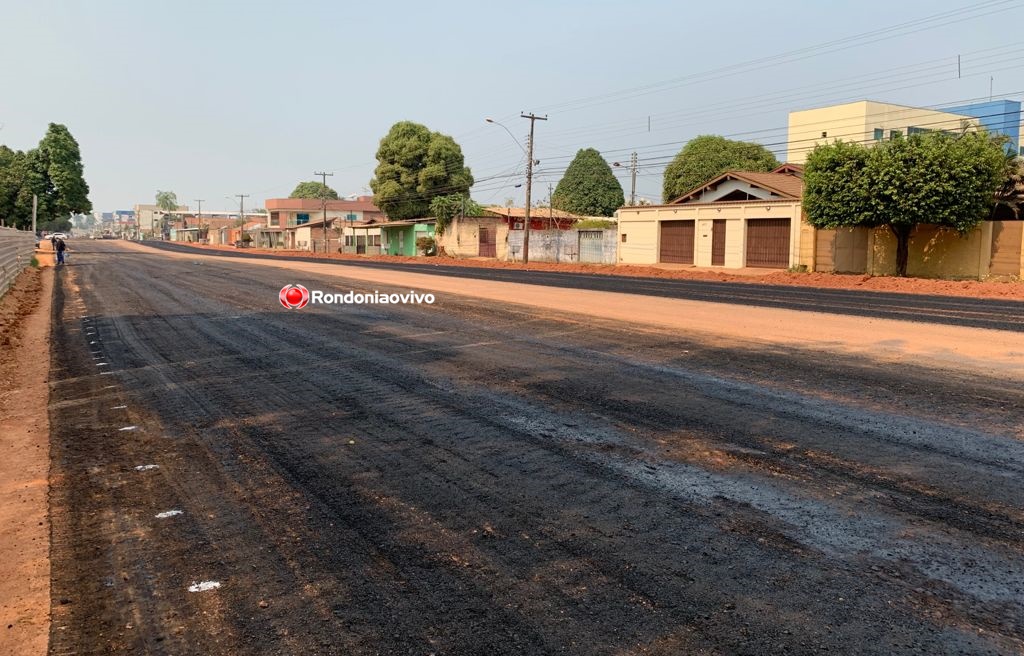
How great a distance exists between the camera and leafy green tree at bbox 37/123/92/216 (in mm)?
68688

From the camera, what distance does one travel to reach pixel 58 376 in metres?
9.26

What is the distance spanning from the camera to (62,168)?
69.0 metres

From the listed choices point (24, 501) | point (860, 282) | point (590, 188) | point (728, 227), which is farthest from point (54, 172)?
point (24, 501)

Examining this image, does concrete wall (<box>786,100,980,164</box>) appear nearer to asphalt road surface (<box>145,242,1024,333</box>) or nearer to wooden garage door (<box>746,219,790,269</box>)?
wooden garage door (<box>746,219,790,269</box>)

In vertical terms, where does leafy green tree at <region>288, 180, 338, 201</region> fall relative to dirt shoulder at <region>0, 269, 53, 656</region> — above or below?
above

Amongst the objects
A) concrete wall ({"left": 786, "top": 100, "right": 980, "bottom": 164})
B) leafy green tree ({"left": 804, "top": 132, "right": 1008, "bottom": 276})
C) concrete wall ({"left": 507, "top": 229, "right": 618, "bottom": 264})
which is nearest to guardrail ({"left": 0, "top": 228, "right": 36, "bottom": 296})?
leafy green tree ({"left": 804, "top": 132, "right": 1008, "bottom": 276})

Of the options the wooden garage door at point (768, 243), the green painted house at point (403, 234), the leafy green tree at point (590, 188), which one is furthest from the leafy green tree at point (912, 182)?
the leafy green tree at point (590, 188)

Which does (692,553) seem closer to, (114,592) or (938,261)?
(114,592)

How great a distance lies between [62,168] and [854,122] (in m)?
75.4

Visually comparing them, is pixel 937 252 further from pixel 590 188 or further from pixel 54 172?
pixel 54 172

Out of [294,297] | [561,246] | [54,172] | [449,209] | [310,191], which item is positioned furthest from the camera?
[310,191]

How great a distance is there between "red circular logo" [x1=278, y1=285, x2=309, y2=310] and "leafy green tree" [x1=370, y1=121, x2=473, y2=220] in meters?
51.5

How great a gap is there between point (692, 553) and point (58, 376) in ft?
28.4

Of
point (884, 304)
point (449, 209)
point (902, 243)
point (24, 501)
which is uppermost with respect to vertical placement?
point (449, 209)
